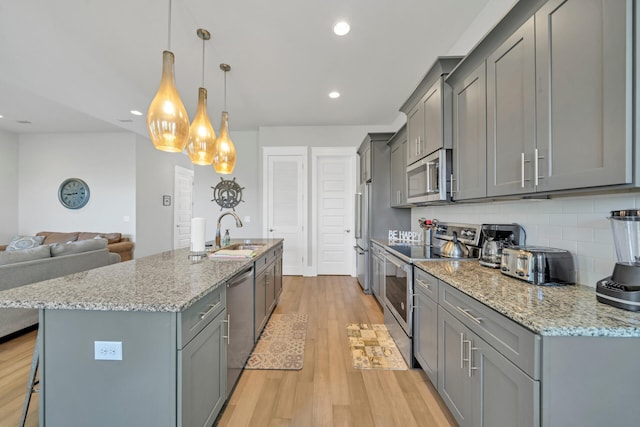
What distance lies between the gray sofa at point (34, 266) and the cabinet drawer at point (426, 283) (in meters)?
3.63

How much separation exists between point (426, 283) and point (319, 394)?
1.10 meters

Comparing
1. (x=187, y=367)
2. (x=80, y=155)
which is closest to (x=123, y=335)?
(x=187, y=367)

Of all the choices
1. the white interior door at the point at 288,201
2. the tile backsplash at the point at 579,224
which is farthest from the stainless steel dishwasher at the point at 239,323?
the white interior door at the point at 288,201

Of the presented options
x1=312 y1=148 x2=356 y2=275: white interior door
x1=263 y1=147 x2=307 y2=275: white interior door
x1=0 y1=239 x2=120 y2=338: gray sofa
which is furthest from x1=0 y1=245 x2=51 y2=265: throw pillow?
x1=312 y1=148 x2=356 y2=275: white interior door

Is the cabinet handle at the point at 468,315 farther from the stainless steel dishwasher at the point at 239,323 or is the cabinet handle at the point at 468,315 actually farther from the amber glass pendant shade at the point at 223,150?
the amber glass pendant shade at the point at 223,150

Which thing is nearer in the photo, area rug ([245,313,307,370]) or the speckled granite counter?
the speckled granite counter

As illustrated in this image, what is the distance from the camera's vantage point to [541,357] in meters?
0.87

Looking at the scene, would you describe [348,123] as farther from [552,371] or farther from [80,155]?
[80,155]

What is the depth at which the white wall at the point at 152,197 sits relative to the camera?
5.47m

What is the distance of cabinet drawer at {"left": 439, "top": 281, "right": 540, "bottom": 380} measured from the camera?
34.8 inches

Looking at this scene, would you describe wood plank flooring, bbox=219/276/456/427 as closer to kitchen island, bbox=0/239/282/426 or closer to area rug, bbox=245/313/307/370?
area rug, bbox=245/313/307/370

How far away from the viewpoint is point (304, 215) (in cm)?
501

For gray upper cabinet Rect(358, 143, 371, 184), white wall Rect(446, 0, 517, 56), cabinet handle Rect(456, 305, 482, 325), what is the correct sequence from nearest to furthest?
1. cabinet handle Rect(456, 305, 482, 325)
2. white wall Rect(446, 0, 517, 56)
3. gray upper cabinet Rect(358, 143, 371, 184)

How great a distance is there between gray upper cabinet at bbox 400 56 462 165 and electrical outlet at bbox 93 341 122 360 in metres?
2.41
